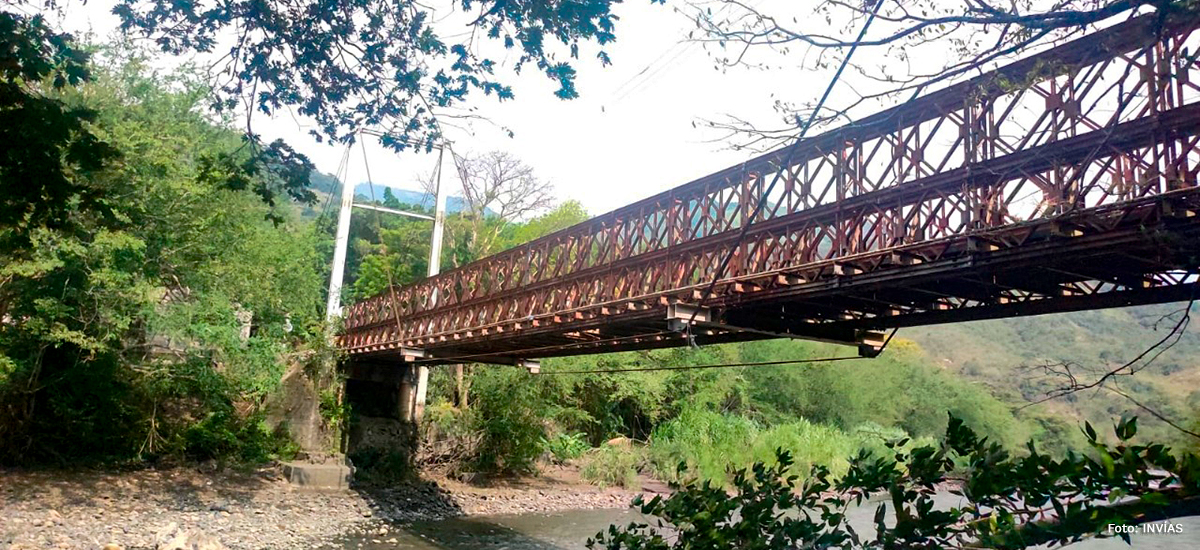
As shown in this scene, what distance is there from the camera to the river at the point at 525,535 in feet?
50.8

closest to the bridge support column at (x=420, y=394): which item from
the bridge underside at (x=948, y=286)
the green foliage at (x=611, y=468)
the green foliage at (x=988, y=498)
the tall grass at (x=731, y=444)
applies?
the green foliage at (x=611, y=468)

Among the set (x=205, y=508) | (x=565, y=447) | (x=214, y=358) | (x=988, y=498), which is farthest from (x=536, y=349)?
(x=988, y=498)

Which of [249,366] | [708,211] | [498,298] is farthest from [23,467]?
[708,211]

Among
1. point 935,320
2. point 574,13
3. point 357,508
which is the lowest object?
point 357,508

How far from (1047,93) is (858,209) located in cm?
232

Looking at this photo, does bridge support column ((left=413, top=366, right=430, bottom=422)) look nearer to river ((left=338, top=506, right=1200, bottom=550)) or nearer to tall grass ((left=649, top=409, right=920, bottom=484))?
river ((left=338, top=506, right=1200, bottom=550))

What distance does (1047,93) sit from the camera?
6.61 metres

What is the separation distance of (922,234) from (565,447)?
22403 millimetres

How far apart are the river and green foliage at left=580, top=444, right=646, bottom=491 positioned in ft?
16.1

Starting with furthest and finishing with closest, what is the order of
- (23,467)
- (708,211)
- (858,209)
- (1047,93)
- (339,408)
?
(339,408), (23,467), (708,211), (858,209), (1047,93)

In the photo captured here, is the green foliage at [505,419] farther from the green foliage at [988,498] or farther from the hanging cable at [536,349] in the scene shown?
the green foliage at [988,498]

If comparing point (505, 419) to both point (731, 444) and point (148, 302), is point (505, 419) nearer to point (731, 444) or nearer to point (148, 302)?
point (731, 444)

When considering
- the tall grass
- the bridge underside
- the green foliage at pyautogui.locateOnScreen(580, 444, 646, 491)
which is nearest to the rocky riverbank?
the green foliage at pyautogui.locateOnScreen(580, 444, 646, 491)

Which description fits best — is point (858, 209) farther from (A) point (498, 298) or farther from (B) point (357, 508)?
(B) point (357, 508)
